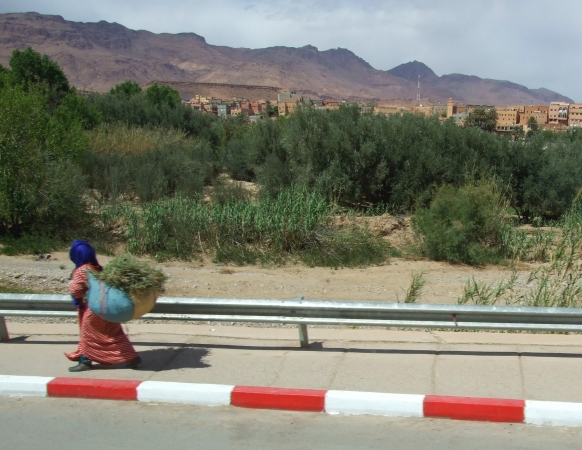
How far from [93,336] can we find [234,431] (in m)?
1.85

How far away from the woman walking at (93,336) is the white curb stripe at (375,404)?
81.7 inches

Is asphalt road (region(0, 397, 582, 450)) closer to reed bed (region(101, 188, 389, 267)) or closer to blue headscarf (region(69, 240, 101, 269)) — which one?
blue headscarf (region(69, 240, 101, 269))

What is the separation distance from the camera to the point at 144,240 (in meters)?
17.1

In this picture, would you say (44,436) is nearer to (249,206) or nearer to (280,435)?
(280,435)

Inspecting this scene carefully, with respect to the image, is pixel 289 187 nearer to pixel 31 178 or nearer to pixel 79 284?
pixel 31 178

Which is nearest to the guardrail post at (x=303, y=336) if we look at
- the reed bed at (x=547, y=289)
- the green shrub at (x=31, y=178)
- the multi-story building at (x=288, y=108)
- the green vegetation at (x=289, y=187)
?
the reed bed at (x=547, y=289)

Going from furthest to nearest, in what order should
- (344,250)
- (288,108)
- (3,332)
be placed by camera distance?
1. (288,108)
2. (344,250)
3. (3,332)

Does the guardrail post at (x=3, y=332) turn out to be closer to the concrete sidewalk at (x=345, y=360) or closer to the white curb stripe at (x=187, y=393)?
the concrete sidewalk at (x=345, y=360)

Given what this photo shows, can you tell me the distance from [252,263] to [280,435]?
36.7 feet

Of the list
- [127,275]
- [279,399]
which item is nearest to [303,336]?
[279,399]

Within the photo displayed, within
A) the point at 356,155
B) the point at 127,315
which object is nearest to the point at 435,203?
the point at 356,155

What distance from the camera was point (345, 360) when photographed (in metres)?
6.37

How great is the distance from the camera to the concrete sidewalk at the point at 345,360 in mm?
5688

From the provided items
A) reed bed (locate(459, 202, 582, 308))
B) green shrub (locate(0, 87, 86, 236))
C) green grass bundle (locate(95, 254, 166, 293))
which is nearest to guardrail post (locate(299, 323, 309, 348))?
green grass bundle (locate(95, 254, 166, 293))
